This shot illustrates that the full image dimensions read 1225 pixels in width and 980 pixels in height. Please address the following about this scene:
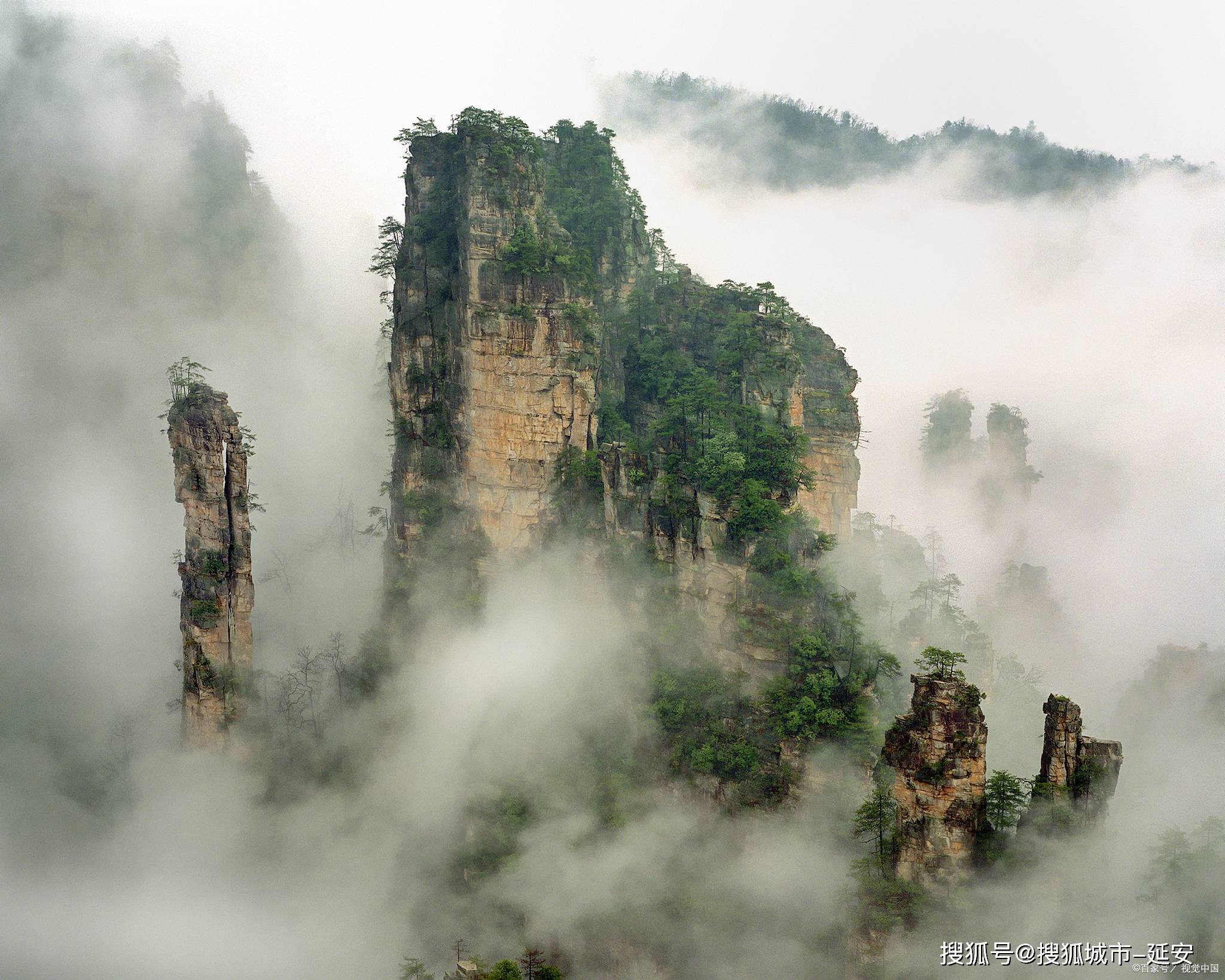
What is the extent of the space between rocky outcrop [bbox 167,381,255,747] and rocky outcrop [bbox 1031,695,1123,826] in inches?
1345

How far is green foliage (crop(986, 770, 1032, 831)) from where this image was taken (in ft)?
120

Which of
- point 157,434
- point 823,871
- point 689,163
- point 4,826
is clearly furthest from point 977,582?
point 4,826

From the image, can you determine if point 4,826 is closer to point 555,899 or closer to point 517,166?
point 555,899

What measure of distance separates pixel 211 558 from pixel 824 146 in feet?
301

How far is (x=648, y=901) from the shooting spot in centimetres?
4503

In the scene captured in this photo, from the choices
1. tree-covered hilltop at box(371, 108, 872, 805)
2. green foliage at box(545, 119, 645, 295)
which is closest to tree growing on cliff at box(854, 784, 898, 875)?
tree-covered hilltop at box(371, 108, 872, 805)

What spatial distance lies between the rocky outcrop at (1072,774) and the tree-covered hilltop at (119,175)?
5825cm

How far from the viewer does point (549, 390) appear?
50.8 m

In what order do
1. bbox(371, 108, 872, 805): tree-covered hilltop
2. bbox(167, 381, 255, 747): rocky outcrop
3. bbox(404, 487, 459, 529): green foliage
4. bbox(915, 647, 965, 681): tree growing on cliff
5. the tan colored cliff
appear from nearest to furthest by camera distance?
bbox(915, 647, 965, 681): tree growing on cliff → bbox(371, 108, 872, 805): tree-covered hilltop → bbox(167, 381, 255, 747): rocky outcrop → the tan colored cliff → bbox(404, 487, 459, 529): green foliage

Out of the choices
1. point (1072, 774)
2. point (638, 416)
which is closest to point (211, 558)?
point (638, 416)

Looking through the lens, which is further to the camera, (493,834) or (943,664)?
(493,834)

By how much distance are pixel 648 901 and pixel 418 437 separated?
2431 cm

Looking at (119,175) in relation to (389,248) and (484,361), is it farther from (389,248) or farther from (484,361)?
(484,361)

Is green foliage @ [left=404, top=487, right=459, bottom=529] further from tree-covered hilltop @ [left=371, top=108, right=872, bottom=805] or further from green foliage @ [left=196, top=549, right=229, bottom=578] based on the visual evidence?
green foliage @ [left=196, top=549, right=229, bottom=578]
